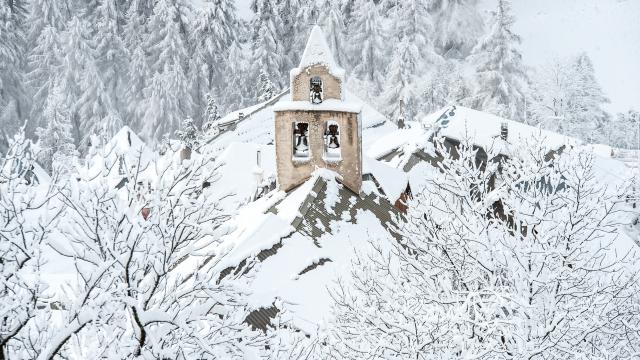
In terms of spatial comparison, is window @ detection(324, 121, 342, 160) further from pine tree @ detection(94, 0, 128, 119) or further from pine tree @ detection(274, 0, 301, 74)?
pine tree @ detection(94, 0, 128, 119)

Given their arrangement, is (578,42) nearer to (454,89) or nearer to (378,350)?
(454,89)

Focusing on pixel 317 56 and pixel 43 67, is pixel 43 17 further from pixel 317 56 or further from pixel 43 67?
pixel 317 56

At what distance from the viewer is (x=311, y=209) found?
16.1 m

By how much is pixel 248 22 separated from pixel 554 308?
61129 mm

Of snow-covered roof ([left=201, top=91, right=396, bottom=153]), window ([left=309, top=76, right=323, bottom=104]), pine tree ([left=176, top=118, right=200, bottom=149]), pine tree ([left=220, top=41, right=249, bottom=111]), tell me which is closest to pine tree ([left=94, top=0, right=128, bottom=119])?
pine tree ([left=176, top=118, right=200, bottom=149])

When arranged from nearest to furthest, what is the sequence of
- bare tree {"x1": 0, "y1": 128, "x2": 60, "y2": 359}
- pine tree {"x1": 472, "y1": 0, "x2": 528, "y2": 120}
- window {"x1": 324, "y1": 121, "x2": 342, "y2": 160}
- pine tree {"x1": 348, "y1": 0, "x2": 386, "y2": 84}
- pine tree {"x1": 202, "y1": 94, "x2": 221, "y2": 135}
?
1. bare tree {"x1": 0, "y1": 128, "x2": 60, "y2": 359}
2. window {"x1": 324, "y1": 121, "x2": 342, "y2": 160}
3. pine tree {"x1": 472, "y1": 0, "x2": 528, "y2": 120}
4. pine tree {"x1": 202, "y1": 94, "x2": 221, "y2": 135}
5. pine tree {"x1": 348, "y1": 0, "x2": 386, "y2": 84}

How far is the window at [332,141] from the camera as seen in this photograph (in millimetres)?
17859

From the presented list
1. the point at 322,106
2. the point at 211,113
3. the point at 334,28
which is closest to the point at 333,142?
the point at 322,106

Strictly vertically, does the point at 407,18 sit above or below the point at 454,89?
above

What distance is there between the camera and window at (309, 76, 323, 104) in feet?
58.7

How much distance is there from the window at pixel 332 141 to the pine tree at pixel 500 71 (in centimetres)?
2885

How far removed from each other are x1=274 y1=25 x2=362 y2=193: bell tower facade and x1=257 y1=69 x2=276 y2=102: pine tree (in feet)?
105

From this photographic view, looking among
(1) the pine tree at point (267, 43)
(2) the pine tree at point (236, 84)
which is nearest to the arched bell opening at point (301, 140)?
(1) the pine tree at point (267, 43)

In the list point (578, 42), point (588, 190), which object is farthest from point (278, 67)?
point (588, 190)
